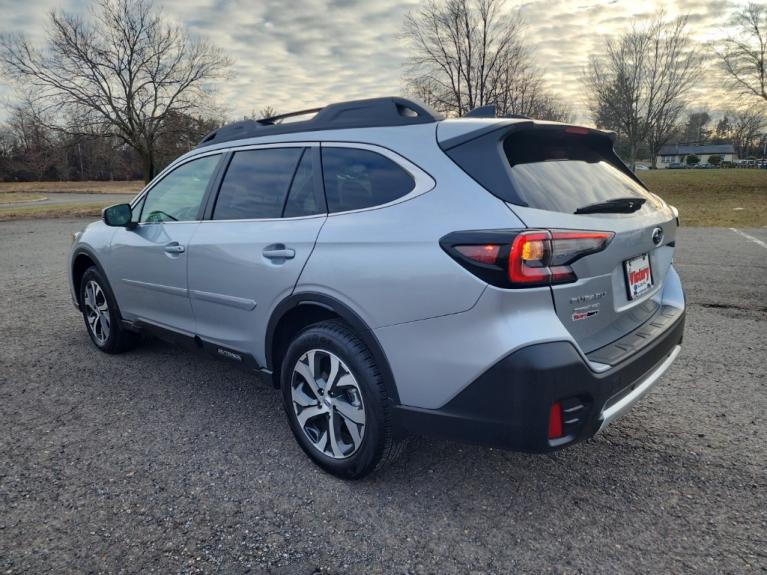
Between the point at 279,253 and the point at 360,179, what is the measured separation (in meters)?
0.58

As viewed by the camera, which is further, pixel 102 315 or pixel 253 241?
pixel 102 315

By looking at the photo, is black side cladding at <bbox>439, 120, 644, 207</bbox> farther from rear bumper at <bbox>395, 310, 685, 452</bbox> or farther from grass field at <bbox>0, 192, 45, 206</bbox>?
grass field at <bbox>0, 192, 45, 206</bbox>

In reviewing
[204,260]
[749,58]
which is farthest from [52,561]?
[749,58]

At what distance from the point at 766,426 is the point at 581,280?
1.90 metres

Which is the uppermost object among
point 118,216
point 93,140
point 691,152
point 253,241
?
point 691,152

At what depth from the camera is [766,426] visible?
124 inches

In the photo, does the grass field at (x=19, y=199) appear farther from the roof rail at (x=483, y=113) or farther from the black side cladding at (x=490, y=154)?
the black side cladding at (x=490, y=154)

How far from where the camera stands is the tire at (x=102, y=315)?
4496 millimetres

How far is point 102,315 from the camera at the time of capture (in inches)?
185

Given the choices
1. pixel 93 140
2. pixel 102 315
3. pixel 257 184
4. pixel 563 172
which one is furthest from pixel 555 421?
pixel 93 140

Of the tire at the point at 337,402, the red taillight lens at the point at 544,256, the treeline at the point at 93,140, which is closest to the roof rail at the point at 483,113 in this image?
the red taillight lens at the point at 544,256

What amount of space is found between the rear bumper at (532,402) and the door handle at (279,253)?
3.28 ft

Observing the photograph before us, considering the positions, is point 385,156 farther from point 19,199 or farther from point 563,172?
point 19,199

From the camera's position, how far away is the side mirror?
13.4ft
